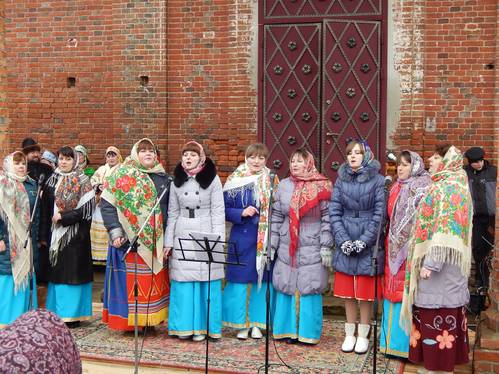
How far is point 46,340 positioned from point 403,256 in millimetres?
3765

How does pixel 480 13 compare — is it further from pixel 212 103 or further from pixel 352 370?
pixel 352 370

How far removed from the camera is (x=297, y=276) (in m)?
6.26

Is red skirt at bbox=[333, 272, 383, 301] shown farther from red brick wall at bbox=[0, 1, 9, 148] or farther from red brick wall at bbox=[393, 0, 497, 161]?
red brick wall at bbox=[0, 1, 9, 148]

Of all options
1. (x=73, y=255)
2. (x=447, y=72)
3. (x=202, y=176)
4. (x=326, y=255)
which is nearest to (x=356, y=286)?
(x=326, y=255)

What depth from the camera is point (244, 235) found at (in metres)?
6.52

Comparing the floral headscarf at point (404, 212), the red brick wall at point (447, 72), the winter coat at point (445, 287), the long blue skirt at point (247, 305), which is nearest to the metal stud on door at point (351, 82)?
the red brick wall at point (447, 72)

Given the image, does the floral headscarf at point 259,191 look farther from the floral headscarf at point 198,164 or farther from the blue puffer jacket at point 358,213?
the blue puffer jacket at point 358,213

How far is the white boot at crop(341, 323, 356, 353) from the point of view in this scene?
6.20 metres

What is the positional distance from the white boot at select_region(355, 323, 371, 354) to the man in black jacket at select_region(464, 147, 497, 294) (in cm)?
218

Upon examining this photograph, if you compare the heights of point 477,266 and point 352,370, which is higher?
point 477,266

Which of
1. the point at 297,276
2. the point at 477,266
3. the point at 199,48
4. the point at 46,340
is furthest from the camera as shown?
the point at 199,48

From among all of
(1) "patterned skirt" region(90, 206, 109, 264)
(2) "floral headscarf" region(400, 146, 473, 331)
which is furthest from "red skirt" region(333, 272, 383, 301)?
(1) "patterned skirt" region(90, 206, 109, 264)

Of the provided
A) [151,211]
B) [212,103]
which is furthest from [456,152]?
[212,103]

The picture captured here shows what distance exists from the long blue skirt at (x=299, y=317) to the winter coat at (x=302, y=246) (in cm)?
9
